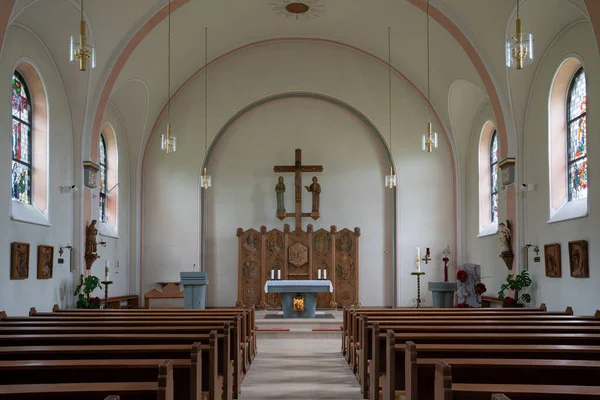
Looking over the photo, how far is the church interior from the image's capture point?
6.62 m

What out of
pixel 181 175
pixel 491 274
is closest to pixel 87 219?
pixel 181 175

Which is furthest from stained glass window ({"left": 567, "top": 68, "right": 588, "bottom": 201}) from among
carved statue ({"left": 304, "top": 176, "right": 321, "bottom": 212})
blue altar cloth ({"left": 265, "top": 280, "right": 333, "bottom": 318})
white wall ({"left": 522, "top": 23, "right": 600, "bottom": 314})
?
carved statue ({"left": 304, "top": 176, "right": 321, "bottom": 212})

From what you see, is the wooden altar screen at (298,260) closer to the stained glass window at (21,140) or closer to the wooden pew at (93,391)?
the stained glass window at (21,140)

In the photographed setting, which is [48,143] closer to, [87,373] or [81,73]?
[81,73]

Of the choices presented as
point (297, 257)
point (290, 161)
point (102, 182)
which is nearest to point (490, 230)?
point (297, 257)

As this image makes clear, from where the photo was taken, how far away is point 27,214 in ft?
37.3

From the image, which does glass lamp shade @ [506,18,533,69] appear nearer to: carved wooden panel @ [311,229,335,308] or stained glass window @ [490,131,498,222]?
stained glass window @ [490,131,498,222]

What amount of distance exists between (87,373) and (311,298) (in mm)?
10319

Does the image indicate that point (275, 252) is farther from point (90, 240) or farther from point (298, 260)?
point (90, 240)

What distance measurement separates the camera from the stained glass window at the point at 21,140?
11466mm

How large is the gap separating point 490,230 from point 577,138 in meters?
4.41

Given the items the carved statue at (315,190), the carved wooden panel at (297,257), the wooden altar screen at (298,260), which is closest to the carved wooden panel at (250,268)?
the wooden altar screen at (298,260)

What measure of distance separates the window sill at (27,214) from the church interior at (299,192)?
Answer: 0.18 ft

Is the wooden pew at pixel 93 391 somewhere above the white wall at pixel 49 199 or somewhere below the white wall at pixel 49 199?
below
